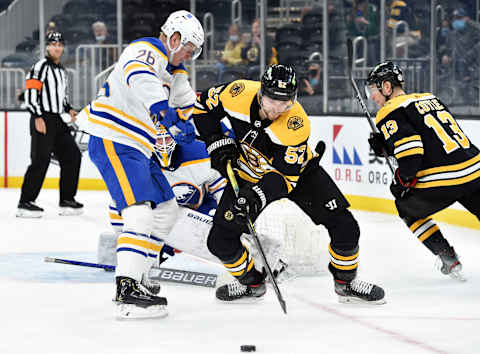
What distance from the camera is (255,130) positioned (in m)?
3.33

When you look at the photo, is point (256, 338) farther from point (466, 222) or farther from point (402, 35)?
point (402, 35)

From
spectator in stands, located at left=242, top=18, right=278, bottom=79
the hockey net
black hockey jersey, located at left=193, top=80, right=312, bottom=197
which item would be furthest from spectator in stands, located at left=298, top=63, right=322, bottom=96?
black hockey jersey, located at left=193, top=80, right=312, bottom=197

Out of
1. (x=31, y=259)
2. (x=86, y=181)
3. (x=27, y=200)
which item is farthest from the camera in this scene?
(x=86, y=181)

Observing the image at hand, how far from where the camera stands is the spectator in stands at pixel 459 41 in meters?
6.85

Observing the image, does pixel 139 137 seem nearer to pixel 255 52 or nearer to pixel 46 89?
pixel 46 89

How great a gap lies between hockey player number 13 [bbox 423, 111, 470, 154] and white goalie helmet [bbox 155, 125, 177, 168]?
3.61 feet

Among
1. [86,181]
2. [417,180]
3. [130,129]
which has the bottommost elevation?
[86,181]

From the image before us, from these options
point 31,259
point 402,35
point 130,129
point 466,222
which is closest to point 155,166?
point 130,129

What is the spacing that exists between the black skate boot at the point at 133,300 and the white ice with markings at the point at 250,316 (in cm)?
4

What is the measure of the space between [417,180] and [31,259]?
2024 millimetres

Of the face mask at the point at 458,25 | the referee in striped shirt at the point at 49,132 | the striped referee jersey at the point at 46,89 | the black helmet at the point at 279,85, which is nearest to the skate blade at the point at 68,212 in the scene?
the referee in striped shirt at the point at 49,132

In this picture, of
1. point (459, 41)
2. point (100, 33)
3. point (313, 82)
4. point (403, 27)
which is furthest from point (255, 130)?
point (100, 33)

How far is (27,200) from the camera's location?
6383 mm

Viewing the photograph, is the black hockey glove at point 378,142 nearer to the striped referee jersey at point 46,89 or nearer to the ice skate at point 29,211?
the ice skate at point 29,211
